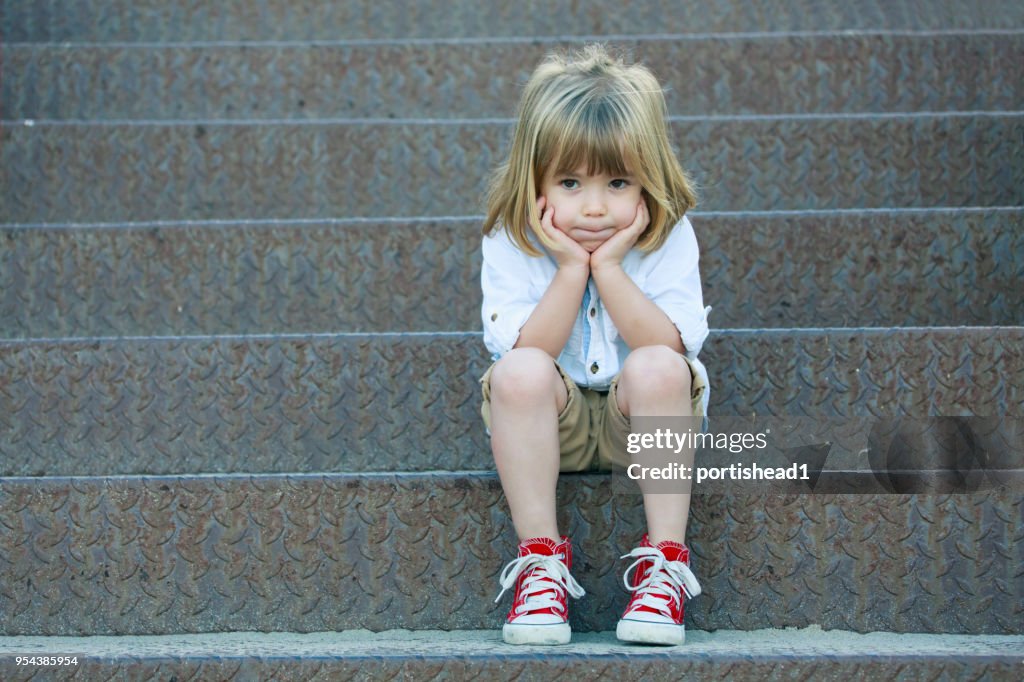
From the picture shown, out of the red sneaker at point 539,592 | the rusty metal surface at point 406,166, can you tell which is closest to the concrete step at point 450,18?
the rusty metal surface at point 406,166

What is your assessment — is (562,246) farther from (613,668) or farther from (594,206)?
(613,668)

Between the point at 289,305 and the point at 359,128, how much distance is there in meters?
0.54

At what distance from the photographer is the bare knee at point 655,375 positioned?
6.18 feet

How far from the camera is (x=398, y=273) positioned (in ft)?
8.38

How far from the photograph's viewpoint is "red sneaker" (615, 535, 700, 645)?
1.78 meters

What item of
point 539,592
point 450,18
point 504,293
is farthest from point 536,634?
point 450,18

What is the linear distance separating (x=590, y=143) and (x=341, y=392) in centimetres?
59

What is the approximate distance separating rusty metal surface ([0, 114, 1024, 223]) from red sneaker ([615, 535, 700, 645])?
3.81 ft

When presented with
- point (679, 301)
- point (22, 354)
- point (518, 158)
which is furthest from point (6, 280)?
point (679, 301)

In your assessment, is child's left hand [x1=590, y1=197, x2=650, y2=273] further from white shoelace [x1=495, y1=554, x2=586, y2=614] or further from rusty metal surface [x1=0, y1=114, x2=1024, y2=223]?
rusty metal surface [x1=0, y1=114, x2=1024, y2=223]

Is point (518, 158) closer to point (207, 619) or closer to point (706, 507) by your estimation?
point (706, 507)

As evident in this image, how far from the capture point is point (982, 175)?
2811mm

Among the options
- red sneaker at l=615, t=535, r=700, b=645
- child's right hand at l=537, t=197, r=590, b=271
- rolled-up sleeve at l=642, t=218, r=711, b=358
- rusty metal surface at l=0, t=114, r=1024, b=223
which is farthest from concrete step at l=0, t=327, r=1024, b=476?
rusty metal surface at l=0, t=114, r=1024, b=223

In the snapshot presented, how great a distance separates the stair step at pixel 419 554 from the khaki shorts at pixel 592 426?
6 centimetres
